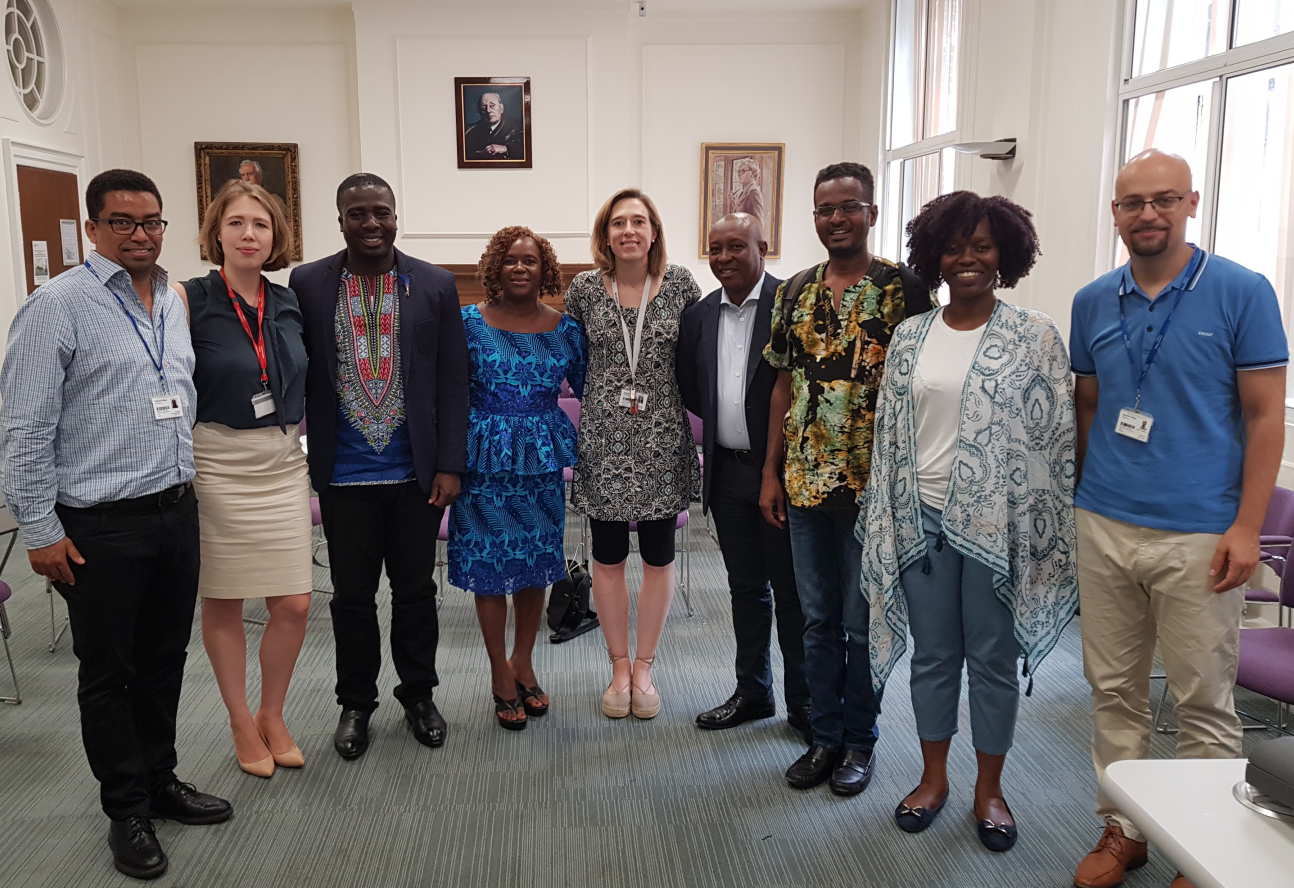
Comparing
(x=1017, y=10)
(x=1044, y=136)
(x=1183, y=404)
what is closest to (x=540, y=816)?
(x=1183, y=404)

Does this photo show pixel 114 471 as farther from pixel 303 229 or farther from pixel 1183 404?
pixel 303 229

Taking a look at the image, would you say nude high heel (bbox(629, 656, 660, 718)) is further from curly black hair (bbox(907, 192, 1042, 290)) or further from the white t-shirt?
curly black hair (bbox(907, 192, 1042, 290))

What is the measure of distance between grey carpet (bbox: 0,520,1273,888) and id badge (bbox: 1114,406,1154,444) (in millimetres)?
1134

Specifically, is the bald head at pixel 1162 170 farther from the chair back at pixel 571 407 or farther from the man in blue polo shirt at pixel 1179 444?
the chair back at pixel 571 407

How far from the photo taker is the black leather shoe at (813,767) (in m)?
2.90

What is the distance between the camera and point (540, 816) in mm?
2764

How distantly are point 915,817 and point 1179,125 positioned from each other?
3.45m

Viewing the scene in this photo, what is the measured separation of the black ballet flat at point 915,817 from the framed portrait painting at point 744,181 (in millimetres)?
6023

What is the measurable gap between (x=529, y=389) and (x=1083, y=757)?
2131mm

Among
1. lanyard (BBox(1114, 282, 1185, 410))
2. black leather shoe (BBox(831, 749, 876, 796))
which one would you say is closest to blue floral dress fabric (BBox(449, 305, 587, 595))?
black leather shoe (BBox(831, 749, 876, 796))

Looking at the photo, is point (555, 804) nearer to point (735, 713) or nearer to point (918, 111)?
point (735, 713)

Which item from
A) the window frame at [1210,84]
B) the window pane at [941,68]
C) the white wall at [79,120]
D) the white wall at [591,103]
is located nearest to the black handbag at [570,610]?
the window frame at [1210,84]

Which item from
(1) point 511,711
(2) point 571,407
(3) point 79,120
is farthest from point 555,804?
(3) point 79,120

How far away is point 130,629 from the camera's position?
241 cm
